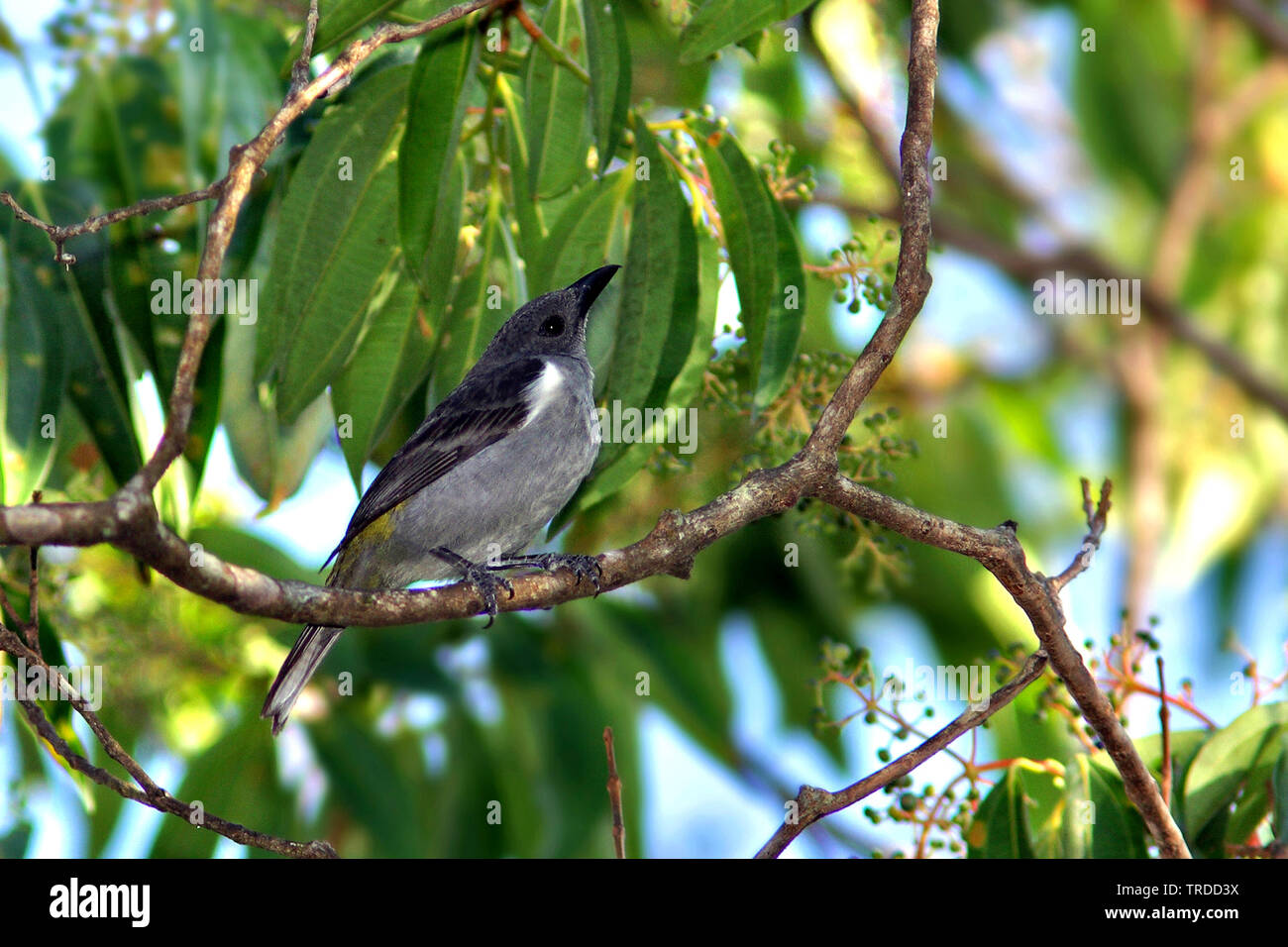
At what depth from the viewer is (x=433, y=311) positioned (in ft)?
10.7

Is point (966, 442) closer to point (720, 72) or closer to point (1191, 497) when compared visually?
point (1191, 497)

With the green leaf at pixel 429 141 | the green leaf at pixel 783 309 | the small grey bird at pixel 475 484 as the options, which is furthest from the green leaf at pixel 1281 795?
the green leaf at pixel 429 141

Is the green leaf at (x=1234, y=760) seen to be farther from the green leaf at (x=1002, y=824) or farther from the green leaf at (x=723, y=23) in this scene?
the green leaf at (x=723, y=23)

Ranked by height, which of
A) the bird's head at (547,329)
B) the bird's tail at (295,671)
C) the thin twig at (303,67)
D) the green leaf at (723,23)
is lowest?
the bird's tail at (295,671)

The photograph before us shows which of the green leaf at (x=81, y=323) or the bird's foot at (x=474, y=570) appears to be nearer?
the bird's foot at (x=474, y=570)

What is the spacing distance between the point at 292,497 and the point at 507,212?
108 cm

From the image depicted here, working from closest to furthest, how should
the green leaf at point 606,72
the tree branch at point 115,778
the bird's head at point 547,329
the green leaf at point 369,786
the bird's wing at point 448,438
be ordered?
the tree branch at point 115,778
the green leaf at point 606,72
the bird's wing at point 448,438
the bird's head at point 547,329
the green leaf at point 369,786

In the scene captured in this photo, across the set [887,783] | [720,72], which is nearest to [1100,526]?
[887,783]

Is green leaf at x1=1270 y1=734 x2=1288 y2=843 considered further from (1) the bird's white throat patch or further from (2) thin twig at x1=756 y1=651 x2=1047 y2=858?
(1) the bird's white throat patch

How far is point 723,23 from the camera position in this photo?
2830 millimetres

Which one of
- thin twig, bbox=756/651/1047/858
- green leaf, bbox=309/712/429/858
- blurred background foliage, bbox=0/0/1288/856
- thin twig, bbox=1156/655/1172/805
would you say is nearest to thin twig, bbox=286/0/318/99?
blurred background foliage, bbox=0/0/1288/856

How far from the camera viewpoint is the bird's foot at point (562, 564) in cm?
273

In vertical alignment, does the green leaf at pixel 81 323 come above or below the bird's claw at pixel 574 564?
above

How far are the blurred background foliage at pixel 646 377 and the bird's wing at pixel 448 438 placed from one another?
0.23m
